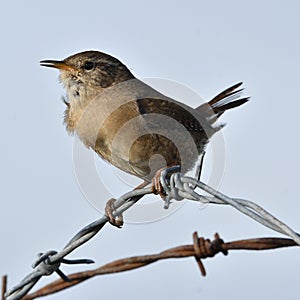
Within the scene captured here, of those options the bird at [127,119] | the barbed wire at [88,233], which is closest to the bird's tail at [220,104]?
the bird at [127,119]

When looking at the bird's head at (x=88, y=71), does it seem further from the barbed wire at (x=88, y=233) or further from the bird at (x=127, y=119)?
the barbed wire at (x=88, y=233)

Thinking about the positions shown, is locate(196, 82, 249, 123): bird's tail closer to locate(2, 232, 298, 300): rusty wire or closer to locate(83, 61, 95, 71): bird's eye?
locate(83, 61, 95, 71): bird's eye

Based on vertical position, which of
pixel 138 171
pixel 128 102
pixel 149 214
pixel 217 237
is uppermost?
pixel 128 102

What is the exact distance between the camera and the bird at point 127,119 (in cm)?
457

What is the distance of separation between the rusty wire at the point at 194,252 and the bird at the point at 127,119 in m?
2.14

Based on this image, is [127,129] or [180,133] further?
[180,133]

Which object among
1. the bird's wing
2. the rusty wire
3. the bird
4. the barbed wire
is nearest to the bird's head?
the bird

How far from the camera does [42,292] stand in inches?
92.8

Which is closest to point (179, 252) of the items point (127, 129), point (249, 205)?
point (249, 205)

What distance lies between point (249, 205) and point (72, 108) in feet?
10.5

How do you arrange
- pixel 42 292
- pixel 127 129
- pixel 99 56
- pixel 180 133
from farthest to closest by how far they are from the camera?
pixel 99 56 < pixel 180 133 < pixel 127 129 < pixel 42 292

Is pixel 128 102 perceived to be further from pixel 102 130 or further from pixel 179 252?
pixel 179 252

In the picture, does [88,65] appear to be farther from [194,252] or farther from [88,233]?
[194,252]

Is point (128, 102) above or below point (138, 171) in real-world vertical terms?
above
